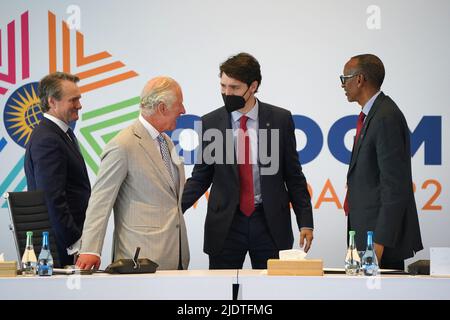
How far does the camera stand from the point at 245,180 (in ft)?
14.6

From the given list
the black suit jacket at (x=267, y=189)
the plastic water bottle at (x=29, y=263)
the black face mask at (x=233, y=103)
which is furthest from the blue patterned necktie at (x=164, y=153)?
the plastic water bottle at (x=29, y=263)

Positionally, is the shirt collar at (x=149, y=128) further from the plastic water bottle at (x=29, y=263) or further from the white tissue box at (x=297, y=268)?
the white tissue box at (x=297, y=268)

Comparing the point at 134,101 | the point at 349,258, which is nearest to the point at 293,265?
the point at 349,258

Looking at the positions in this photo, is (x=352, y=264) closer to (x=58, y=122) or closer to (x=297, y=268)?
(x=297, y=268)

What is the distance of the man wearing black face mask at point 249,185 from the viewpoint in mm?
4430

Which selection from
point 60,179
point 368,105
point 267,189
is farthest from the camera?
point 60,179

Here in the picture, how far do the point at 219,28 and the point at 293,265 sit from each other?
325 centimetres

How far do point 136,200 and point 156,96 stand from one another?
1.71 ft

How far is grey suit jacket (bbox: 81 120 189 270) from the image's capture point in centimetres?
393

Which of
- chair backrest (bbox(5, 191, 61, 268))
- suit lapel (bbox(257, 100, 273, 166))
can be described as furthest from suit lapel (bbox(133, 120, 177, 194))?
chair backrest (bbox(5, 191, 61, 268))

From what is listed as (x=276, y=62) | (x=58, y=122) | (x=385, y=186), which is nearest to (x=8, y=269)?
(x=58, y=122)

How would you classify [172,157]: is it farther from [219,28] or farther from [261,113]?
[219,28]

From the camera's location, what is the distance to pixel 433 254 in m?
3.48

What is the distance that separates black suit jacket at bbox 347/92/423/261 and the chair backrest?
1.63m
